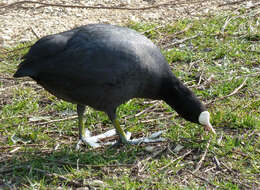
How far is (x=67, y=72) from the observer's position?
371cm

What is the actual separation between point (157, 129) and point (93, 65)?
1070 millimetres

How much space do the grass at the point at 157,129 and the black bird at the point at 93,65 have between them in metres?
0.54

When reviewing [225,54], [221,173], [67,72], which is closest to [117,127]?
[67,72]

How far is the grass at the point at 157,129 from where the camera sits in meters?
3.56

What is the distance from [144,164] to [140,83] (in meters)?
0.74

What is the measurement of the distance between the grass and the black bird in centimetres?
54

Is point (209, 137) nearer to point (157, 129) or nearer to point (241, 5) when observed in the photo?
point (157, 129)

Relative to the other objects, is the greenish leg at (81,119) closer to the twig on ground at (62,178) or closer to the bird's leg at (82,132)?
the bird's leg at (82,132)

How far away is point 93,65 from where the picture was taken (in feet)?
12.1

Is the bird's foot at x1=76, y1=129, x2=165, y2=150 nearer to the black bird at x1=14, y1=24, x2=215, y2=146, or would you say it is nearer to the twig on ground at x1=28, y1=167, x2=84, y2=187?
the black bird at x1=14, y1=24, x2=215, y2=146

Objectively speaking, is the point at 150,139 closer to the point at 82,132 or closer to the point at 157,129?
the point at 157,129

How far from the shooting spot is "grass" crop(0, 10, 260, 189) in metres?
3.56

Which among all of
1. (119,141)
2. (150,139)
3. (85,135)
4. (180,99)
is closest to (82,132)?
(85,135)

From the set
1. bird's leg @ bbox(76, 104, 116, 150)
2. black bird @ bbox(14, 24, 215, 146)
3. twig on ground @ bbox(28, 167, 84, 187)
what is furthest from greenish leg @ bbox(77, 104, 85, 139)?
twig on ground @ bbox(28, 167, 84, 187)
